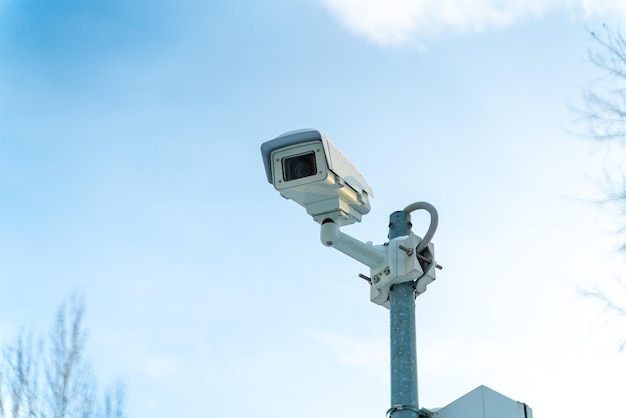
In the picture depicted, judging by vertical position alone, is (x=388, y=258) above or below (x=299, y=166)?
below

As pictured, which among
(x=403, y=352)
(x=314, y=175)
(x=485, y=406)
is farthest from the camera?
(x=314, y=175)

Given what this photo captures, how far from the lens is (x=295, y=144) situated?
3.26 meters

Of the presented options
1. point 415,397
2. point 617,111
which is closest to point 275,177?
point 415,397

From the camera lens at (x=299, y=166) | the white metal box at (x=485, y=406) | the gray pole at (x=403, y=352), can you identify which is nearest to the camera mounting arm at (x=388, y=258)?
the gray pole at (x=403, y=352)

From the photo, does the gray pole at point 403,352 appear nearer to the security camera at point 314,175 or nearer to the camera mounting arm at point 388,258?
the camera mounting arm at point 388,258

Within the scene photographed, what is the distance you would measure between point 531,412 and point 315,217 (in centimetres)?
127

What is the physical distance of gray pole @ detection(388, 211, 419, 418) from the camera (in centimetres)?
278

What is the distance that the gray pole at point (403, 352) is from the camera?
278cm

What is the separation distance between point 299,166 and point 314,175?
108mm

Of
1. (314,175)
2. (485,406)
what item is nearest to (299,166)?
(314,175)

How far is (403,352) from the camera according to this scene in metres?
2.94

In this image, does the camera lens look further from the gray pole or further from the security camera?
the gray pole

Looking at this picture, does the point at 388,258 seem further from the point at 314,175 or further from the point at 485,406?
the point at 485,406

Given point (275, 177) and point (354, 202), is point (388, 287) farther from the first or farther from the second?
point (275, 177)
